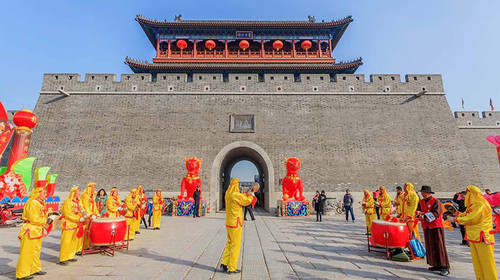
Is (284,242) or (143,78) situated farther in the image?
(143,78)

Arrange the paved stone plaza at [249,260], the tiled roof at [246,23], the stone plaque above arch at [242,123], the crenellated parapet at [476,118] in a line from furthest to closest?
1. the tiled roof at [246,23]
2. the crenellated parapet at [476,118]
3. the stone plaque above arch at [242,123]
4. the paved stone plaza at [249,260]

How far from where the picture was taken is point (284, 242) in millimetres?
5312

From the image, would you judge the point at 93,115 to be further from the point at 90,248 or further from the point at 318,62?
the point at 318,62

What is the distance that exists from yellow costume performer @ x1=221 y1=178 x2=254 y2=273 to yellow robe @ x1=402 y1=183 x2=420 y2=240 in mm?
2882

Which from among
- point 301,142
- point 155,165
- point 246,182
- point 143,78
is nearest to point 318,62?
point 301,142

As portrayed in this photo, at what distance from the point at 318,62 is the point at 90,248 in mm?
17324

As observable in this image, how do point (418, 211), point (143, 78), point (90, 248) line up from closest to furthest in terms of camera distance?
1. point (418, 211)
2. point (90, 248)
3. point (143, 78)

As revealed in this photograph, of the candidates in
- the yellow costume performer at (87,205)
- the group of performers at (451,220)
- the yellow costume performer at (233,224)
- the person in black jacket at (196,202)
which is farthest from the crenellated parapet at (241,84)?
the yellow costume performer at (233,224)

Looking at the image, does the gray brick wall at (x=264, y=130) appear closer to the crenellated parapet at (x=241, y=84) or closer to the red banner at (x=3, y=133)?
the crenellated parapet at (x=241, y=84)

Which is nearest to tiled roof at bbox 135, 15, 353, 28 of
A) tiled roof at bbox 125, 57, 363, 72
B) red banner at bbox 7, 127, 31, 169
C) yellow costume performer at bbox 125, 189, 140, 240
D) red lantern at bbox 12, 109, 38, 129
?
tiled roof at bbox 125, 57, 363, 72

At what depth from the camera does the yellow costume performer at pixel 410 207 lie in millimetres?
4316

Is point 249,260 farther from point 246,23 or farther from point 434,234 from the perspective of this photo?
point 246,23

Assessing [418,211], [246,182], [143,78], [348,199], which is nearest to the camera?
[418,211]

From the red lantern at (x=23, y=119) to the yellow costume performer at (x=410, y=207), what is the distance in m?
13.6
